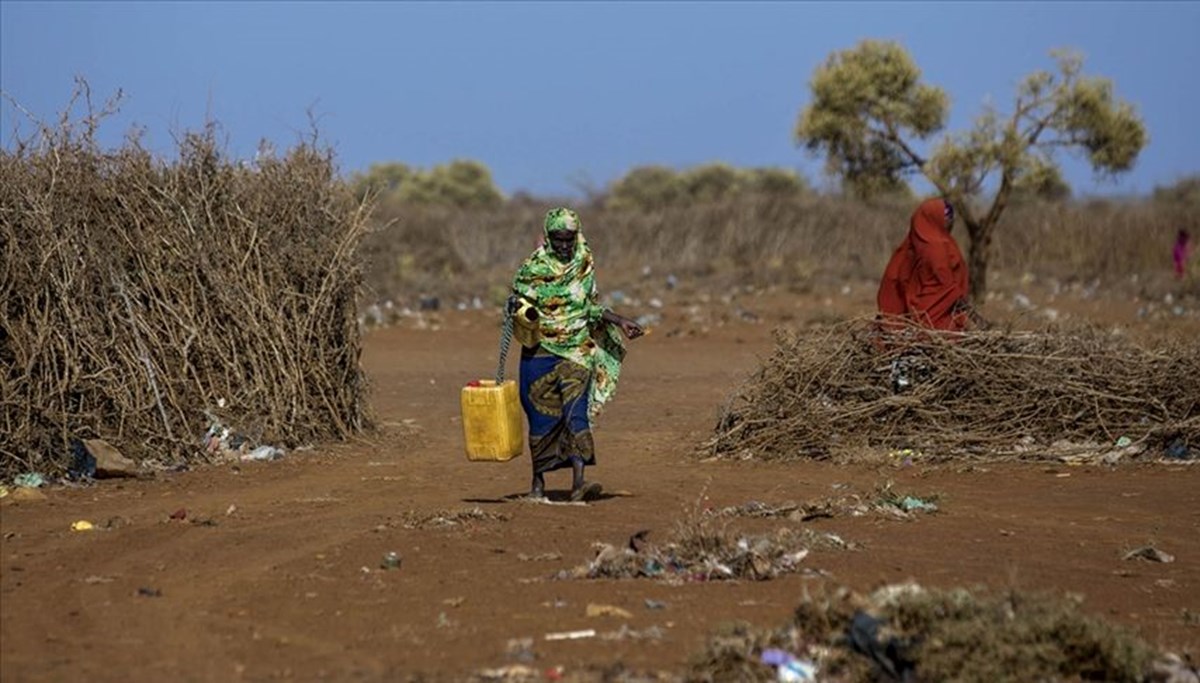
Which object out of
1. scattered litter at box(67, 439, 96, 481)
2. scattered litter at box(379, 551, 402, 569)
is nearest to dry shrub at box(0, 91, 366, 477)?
scattered litter at box(67, 439, 96, 481)

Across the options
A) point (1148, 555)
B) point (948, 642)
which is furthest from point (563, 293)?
point (948, 642)

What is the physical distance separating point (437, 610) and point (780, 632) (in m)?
1.66

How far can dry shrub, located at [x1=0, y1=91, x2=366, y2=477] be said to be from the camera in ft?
39.8

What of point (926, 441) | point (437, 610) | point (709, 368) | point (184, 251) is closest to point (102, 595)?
Answer: point (437, 610)

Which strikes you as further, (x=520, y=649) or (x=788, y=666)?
(x=520, y=649)

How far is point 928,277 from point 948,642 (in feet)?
26.4

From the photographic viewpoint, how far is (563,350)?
10820 millimetres

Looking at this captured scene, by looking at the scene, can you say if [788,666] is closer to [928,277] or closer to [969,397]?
[969,397]

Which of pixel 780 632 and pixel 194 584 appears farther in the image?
pixel 194 584

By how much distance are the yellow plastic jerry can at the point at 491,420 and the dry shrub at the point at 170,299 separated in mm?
2957

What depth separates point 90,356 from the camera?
12.4m

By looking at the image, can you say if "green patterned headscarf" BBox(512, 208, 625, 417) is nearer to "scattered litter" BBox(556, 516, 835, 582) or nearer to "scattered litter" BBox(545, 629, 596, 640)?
"scattered litter" BBox(556, 516, 835, 582)

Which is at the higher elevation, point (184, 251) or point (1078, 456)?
point (184, 251)

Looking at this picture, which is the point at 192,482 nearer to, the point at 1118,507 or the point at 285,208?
the point at 285,208
